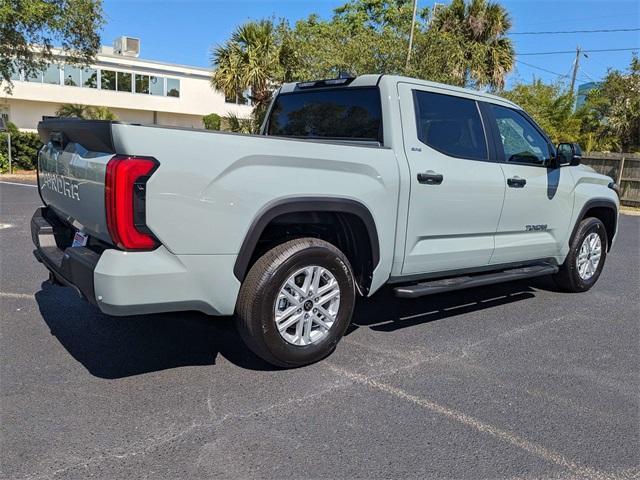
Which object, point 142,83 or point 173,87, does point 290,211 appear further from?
point 173,87

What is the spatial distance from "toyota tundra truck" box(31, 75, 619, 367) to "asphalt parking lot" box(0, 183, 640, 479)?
44 cm

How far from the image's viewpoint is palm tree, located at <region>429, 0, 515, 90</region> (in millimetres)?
20500

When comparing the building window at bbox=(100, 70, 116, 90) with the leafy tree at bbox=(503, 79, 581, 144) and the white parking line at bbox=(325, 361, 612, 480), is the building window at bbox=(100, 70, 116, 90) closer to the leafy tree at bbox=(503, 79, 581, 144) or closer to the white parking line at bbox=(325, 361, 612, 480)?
the leafy tree at bbox=(503, 79, 581, 144)

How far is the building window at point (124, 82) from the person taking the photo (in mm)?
35781

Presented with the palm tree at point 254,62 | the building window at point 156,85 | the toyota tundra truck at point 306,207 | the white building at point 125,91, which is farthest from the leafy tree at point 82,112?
the toyota tundra truck at point 306,207

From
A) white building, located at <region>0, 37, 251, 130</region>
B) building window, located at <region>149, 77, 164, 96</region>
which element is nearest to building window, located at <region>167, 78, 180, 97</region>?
white building, located at <region>0, 37, 251, 130</region>

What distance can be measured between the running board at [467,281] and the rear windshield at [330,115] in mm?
1157

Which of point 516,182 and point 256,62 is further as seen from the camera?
point 256,62

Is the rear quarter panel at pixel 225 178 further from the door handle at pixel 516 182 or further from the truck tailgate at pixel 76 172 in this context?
the door handle at pixel 516 182

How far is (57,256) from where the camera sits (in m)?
3.70

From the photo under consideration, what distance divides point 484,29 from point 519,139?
57.3 feet

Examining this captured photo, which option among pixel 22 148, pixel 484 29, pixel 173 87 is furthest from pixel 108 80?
pixel 484 29

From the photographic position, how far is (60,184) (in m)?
3.67

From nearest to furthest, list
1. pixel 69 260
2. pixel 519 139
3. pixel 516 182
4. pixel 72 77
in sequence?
pixel 69 260
pixel 516 182
pixel 519 139
pixel 72 77
